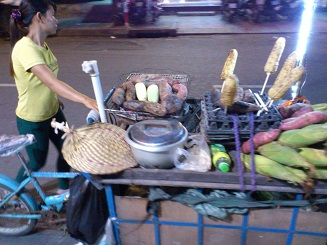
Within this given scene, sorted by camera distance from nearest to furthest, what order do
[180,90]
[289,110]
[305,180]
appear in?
[305,180] < [289,110] < [180,90]

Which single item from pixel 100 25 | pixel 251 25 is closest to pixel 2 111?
pixel 100 25

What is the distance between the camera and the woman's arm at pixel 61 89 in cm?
182

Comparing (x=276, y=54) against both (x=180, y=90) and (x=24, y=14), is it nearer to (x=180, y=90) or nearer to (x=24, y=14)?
(x=180, y=90)

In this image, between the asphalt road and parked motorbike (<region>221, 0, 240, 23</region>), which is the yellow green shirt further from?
parked motorbike (<region>221, 0, 240, 23</region>)

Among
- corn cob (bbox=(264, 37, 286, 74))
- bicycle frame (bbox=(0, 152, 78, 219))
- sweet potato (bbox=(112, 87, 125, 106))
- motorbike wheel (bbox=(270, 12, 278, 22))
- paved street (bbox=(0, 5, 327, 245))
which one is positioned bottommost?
paved street (bbox=(0, 5, 327, 245))

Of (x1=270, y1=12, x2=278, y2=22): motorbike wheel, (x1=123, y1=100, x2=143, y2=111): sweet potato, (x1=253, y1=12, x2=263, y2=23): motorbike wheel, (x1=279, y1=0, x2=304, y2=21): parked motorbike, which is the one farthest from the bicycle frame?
(x1=279, y1=0, x2=304, y2=21): parked motorbike

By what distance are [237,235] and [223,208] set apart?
249 millimetres

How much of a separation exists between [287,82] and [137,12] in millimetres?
9896

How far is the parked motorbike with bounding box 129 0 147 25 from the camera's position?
10.6 meters

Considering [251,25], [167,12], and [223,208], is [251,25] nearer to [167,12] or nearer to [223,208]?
[167,12]

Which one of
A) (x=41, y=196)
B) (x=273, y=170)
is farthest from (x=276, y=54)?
(x=41, y=196)

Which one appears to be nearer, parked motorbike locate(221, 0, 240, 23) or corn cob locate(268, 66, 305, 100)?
corn cob locate(268, 66, 305, 100)

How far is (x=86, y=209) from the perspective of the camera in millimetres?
1818

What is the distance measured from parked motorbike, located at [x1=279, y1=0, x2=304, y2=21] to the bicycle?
1139 centimetres
